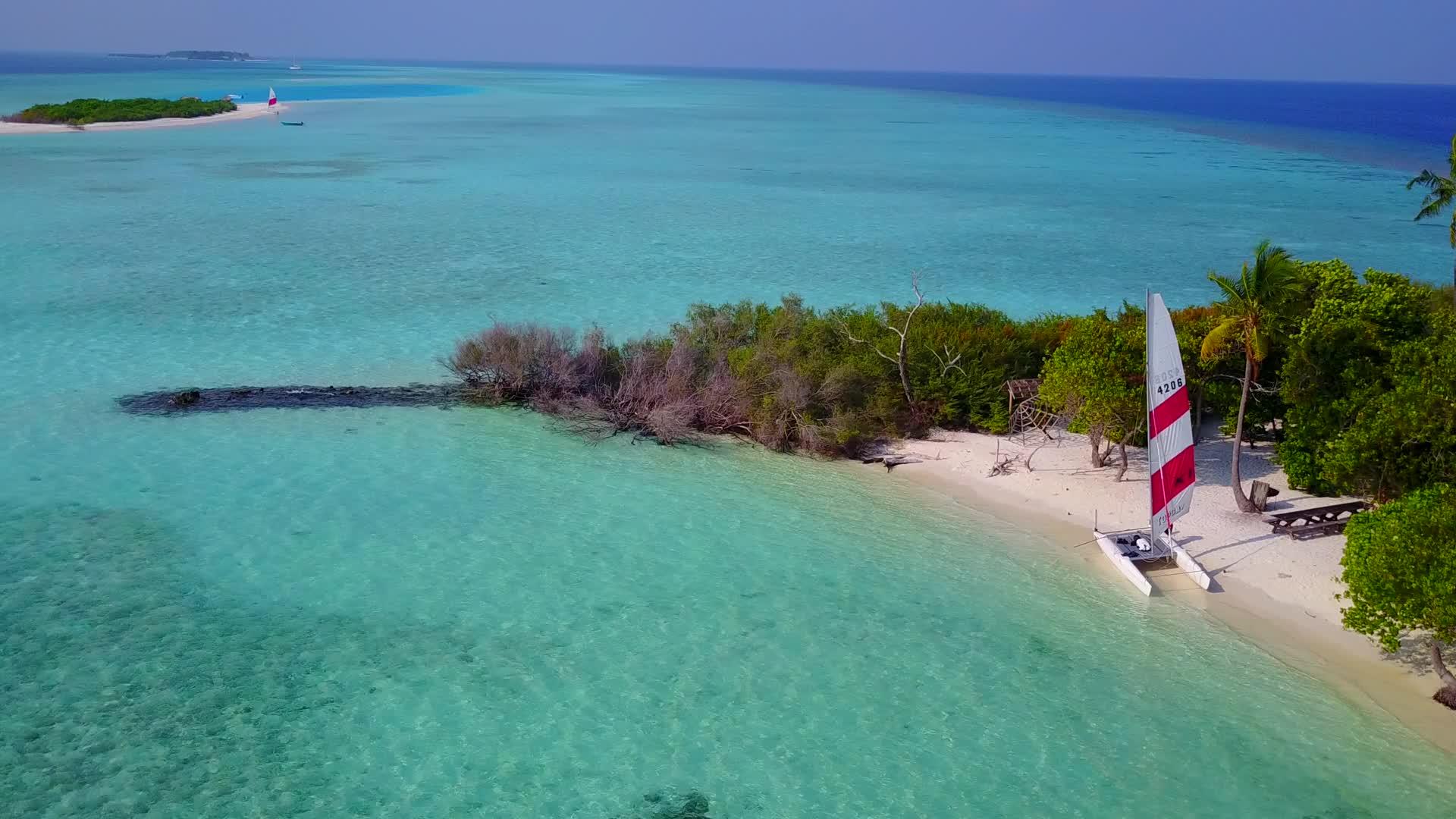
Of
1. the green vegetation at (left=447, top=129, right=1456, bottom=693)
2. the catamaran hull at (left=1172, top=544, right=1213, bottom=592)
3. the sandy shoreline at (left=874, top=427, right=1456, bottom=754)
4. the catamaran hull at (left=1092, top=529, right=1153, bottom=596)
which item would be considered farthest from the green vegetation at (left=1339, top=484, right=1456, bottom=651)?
the catamaran hull at (left=1092, top=529, right=1153, bottom=596)

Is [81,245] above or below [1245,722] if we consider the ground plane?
above

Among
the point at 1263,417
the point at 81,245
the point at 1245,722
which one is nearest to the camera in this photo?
the point at 1245,722

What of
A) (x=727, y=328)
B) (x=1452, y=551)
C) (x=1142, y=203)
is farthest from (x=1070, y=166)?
(x=1452, y=551)

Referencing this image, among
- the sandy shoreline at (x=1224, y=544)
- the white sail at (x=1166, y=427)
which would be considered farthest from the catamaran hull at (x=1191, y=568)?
the white sail at (x=1166, y=427)

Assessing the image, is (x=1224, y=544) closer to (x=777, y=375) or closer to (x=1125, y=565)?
(x=1125, y=565)

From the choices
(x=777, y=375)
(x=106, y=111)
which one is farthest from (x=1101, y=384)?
(x=106, y=111)

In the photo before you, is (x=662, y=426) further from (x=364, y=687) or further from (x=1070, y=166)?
(x=1070, y=166)

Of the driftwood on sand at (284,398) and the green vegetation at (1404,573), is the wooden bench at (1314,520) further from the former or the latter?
the driftwood on sand at (284,398)
